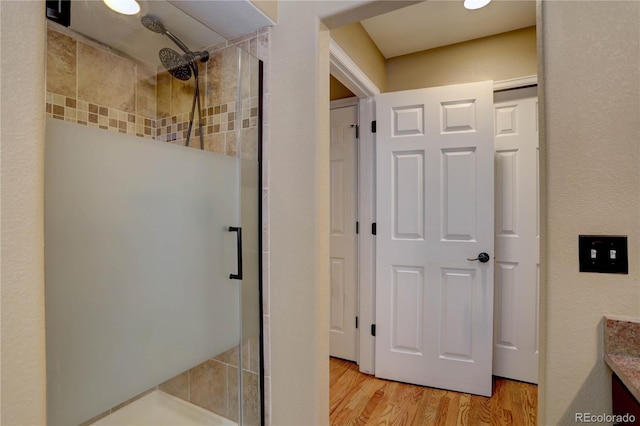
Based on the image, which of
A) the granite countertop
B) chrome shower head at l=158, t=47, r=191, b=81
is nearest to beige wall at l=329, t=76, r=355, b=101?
chrome shower head at l=158, t=47, r=191, b=81

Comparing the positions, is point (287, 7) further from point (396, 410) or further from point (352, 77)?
point (396, 410)

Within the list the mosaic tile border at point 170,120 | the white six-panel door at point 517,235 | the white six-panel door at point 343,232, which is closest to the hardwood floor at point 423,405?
the white six-panel door at point 517,235

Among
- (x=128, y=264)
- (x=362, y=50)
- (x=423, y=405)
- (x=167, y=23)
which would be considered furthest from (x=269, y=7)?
(x=423, y=405)

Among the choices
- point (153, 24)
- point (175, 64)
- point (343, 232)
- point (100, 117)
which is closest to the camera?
point (153, 24)

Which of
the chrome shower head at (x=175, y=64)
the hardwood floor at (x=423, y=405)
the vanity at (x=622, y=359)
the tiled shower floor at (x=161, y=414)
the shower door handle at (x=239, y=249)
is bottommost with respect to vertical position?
the hardwood floor at (x=423, y=405)

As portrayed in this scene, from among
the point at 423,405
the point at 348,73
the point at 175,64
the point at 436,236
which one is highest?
the point at 348,73

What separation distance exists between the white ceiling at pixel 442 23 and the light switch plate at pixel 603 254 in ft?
5.48

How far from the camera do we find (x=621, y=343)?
937 millimetres

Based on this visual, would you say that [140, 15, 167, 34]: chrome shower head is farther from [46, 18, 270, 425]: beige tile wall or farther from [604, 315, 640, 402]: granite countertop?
[604, 315, 640, 402]: granite countertop

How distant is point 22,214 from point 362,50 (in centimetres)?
207

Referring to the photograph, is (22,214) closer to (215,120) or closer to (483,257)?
(215,120)

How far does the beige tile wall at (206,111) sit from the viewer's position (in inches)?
56.0

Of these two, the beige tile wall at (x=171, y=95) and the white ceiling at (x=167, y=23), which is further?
the beige tile wall at (x=171, y=95)

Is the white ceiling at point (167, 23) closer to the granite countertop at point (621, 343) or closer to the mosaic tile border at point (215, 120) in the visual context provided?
the mosaic tile border at point (215, 120)
